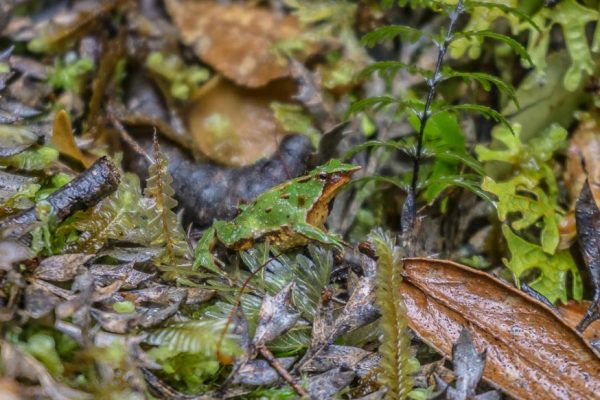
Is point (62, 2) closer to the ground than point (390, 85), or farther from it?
farther from it

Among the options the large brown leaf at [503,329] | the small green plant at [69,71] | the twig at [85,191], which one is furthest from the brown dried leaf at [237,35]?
the large brown leaf at [503,329]

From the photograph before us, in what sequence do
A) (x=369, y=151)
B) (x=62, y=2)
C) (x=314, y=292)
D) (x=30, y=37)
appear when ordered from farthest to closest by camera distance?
(x=62, y=2) → (x=30, y=37) → (x=369, y=151) → (x=314, y=292)

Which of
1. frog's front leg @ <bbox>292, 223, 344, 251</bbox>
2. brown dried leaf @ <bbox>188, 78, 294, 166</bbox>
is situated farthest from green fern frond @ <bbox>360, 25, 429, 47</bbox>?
frog's front leg @ <bbox>292, 223, 344, 251</bbox>

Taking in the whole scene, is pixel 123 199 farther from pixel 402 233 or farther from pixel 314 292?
pixel 402 233

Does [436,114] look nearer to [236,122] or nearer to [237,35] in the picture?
[236,122]

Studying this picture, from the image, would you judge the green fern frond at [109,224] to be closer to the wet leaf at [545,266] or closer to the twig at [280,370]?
the twig at [280,370]

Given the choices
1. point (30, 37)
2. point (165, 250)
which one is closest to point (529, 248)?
point (165, 250)
